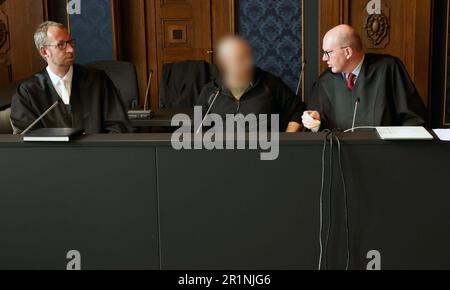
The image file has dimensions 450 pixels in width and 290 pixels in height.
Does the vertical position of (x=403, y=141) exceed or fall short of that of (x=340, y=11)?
it falls short

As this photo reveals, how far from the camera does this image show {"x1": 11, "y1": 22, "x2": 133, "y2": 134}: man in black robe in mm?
3535

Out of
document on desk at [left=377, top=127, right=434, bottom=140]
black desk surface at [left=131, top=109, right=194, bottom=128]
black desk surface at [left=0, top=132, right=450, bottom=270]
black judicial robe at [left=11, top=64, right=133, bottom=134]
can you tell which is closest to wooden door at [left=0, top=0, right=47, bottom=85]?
black desk surface at [left=131, top=109, right=194, bottom=128]

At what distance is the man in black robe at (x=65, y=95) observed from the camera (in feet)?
11.6

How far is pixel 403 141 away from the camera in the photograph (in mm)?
2320

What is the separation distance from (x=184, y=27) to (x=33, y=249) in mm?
4399

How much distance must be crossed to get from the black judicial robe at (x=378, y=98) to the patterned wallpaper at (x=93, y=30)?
11.2 feet

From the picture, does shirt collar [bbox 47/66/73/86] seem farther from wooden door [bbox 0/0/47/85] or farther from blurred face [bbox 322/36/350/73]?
wooden door [bbox 0/0/47/85]

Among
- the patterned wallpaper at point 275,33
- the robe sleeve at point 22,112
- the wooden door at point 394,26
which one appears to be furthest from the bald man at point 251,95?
the patterned wallpaper at point 275,33

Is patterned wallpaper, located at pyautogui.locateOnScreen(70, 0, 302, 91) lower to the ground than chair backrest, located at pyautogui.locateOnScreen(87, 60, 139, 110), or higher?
A: higher

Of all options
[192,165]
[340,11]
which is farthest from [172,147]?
[340,11]

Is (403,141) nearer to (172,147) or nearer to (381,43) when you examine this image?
(172,147)

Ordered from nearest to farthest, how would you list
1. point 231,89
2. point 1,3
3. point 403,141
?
point 403,141
point 231,89
point 1,3

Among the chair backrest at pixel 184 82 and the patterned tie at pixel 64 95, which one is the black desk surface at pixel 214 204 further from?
the chair backrest at pixel 184 82

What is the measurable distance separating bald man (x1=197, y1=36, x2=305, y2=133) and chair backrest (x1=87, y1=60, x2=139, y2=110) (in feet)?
5.85
